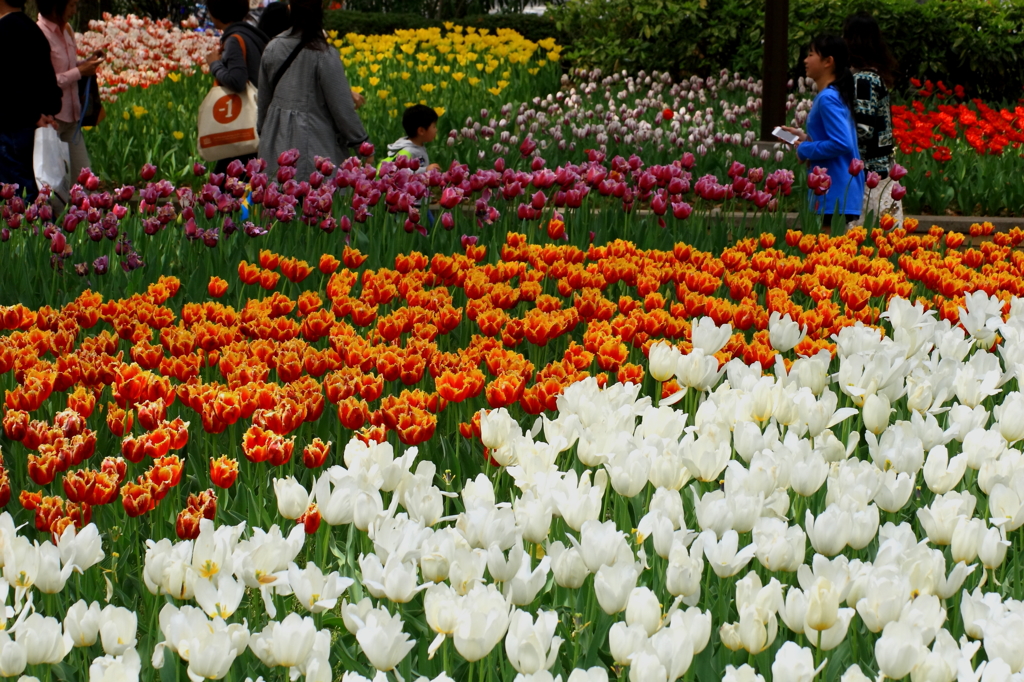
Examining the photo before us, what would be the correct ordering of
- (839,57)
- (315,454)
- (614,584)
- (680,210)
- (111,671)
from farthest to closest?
(839,57) < (680,210) < (315,454) < (614,584) < (111,671)

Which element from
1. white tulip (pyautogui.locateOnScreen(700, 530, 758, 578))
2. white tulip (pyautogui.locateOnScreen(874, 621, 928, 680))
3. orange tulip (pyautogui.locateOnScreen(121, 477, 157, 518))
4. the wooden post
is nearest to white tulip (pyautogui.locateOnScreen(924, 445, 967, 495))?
white tulip (pyautogui.locateOnScreen(700, 530, 758, 578))

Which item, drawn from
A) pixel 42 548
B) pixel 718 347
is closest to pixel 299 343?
pixel 718 347

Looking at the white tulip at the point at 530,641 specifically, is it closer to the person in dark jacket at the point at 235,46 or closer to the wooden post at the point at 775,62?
the person in dark jacket at the point at 235,46

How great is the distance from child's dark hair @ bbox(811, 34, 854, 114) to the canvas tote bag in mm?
3162

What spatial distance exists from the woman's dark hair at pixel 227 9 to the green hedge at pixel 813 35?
702 centimetres

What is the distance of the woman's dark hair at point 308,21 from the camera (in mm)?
5789

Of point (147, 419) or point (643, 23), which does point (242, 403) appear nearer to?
point (147, 419)

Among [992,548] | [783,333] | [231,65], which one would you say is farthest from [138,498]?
[231,65]

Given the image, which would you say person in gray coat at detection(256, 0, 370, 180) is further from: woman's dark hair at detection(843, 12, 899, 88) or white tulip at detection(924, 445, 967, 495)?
white tulip at detection(924, 445, 967, 495)

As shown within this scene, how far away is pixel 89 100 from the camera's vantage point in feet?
22.3

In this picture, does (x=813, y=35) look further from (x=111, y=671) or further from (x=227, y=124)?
(x=111, y=671)

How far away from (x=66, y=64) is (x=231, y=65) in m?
1.04

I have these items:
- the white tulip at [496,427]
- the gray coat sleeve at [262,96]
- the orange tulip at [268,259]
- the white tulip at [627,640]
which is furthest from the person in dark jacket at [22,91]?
the white tulip at [627,640]

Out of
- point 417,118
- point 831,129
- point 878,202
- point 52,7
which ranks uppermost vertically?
point 52,7
